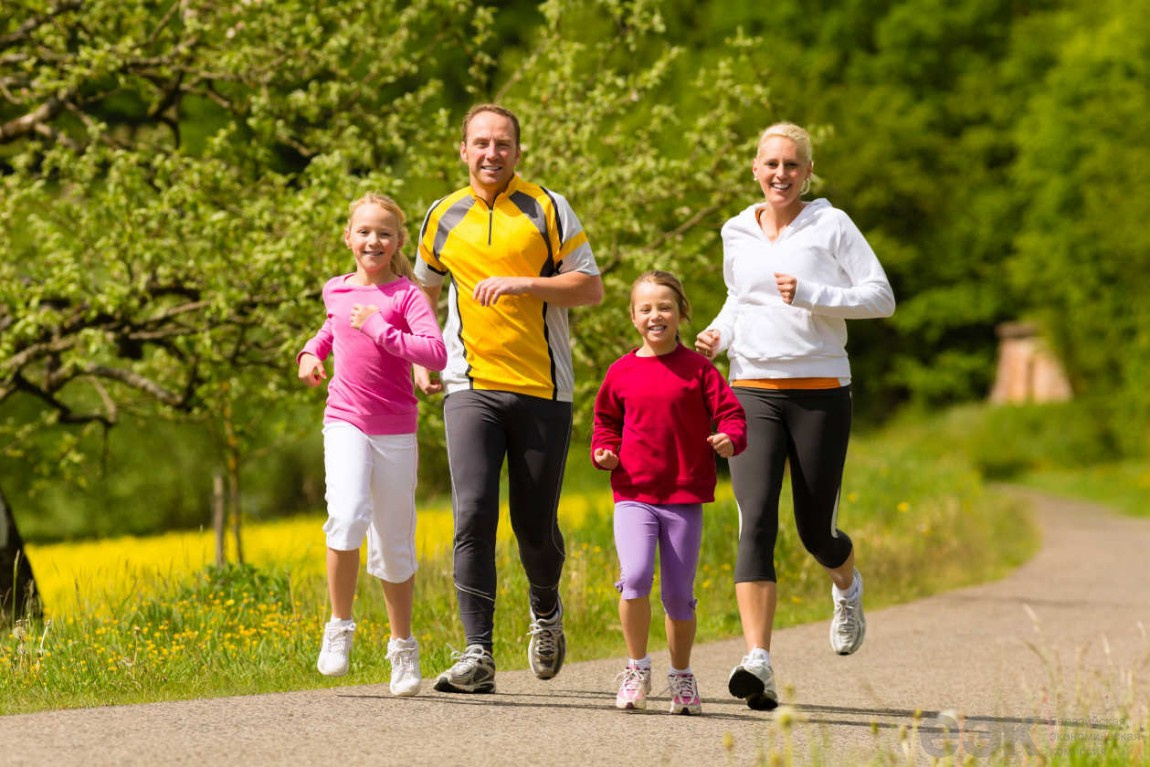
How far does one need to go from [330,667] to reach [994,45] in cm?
4375

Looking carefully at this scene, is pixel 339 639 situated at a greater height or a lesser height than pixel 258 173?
lesser

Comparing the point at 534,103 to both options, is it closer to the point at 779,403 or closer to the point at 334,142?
the point at 334,142

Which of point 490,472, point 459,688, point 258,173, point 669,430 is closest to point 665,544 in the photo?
point 669,430

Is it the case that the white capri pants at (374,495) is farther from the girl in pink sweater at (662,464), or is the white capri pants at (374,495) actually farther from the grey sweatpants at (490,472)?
the girl in pink sweater at (662,464)

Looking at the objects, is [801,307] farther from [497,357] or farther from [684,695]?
[684,695]

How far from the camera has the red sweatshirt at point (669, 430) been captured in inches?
232

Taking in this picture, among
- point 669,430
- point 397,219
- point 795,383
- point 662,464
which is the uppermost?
point 397,219

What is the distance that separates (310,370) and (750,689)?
1963mm

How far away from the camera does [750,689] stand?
5.91 metres

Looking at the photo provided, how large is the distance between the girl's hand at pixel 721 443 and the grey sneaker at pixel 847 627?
120 cm

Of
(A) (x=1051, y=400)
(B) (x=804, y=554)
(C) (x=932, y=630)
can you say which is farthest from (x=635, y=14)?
(A) (x=1051, y=400)

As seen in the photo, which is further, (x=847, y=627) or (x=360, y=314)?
(x=847, y=627)

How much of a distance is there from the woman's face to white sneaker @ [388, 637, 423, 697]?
216cm

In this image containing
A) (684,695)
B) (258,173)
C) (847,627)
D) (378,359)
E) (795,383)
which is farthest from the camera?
(258,173)
